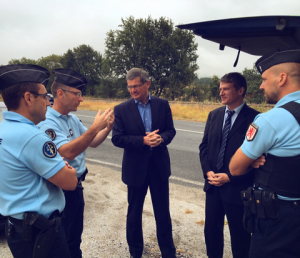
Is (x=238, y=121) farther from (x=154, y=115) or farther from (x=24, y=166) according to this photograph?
(x=24, y=166)

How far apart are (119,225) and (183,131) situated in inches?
298

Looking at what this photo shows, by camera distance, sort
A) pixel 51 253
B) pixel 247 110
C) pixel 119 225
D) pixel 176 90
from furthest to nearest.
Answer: pixel 176 90 < pixel 119 225 < pixel 247 110 < pixel 51 253

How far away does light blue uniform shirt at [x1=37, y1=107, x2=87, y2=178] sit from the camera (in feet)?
7.84

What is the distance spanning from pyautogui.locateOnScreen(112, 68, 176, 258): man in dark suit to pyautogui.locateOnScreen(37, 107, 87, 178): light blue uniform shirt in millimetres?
510

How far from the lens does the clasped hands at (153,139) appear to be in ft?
9.70

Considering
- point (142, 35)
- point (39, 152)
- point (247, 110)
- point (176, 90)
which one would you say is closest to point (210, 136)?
point (247, 110)

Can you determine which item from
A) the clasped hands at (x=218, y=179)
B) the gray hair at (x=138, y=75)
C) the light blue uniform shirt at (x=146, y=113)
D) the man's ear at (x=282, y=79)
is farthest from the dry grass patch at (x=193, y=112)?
the man's ear at (x=282, y=79)

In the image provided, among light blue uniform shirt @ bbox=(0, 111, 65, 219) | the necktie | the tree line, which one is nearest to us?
light blue uniform shirt @ bbox=(0, 111, 65, 219)

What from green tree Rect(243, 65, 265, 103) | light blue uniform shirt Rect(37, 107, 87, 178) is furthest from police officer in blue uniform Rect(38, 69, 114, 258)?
green tree Rect(243, 65, 265, 103)

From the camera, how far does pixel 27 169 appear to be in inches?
68.9

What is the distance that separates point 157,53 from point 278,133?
37891 millimetres

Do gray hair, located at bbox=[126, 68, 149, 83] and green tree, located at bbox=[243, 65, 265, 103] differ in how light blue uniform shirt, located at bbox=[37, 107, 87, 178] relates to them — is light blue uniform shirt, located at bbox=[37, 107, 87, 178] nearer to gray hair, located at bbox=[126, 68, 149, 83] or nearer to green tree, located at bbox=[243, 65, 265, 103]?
gray hair, located at bbox=[126, 68, 149, 83]

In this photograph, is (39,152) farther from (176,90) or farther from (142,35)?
(142,35)

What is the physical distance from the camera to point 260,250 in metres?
1.90
